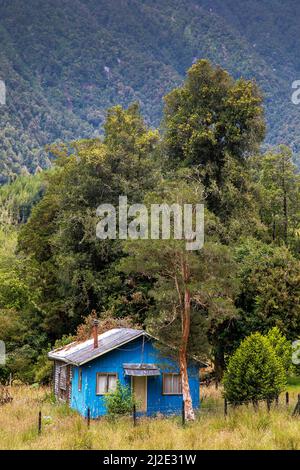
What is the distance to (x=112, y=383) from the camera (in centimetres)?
A: 3334

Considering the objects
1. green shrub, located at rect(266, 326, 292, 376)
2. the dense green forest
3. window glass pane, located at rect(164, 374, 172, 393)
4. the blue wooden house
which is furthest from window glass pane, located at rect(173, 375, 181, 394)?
the dense green forest

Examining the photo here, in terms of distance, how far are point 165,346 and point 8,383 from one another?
18866 millimetres

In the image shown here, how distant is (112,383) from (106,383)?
298 millimetres

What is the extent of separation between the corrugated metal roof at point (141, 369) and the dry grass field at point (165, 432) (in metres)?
2.98

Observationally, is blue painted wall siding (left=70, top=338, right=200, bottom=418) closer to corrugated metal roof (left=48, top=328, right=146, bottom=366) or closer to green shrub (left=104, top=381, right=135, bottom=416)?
corrugated metal roof (left=48, top=328, right=146, bottom=366)

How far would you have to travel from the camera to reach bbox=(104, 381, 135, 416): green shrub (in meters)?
30.7

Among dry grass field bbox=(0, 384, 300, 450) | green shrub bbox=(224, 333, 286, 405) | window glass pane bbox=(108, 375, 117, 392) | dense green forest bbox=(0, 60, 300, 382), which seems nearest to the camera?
dry grass field bbox=(0, 384, 300, 450)

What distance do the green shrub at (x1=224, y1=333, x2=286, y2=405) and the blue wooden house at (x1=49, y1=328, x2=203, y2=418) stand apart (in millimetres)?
3148

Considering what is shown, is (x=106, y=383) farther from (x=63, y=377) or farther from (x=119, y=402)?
(x=63, y=377)

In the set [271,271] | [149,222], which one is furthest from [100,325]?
[149,222]

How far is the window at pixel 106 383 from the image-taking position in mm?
33062

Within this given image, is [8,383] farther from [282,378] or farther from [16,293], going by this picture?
[282,378]

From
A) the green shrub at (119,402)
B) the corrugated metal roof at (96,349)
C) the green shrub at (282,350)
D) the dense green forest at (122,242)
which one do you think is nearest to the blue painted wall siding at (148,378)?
the corrugated metal roof at (96,349)

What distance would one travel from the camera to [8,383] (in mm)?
46281
